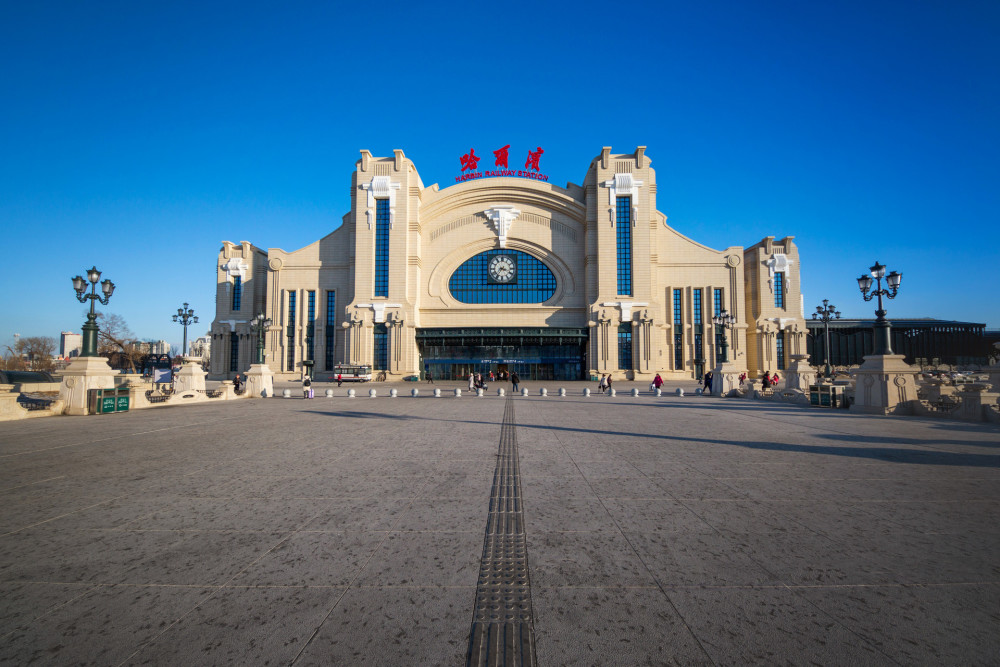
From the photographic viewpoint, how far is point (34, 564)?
3.56 meters

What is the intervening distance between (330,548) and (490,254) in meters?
54.7

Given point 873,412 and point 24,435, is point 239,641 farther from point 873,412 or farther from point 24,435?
point 873,412

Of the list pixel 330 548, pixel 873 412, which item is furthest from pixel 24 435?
pixel 873 412

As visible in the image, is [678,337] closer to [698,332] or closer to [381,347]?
[698,332]

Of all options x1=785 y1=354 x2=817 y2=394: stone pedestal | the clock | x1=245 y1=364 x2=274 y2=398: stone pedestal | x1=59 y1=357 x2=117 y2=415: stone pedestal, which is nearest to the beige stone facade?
the clock

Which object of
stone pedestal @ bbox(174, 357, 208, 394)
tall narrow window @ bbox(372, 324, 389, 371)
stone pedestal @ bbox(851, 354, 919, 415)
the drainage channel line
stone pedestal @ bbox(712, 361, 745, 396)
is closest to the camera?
the drainage channel line

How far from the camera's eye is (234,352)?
57750 millimetres

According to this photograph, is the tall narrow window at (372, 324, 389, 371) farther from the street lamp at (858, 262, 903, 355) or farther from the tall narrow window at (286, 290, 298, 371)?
the street lamp at (858, 262, 903, 355)

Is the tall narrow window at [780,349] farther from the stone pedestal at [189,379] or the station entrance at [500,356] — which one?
the stone pedestal at [189,379]

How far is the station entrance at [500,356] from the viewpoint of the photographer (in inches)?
2153

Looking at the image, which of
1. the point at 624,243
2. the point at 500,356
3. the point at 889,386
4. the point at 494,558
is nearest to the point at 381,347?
the point at 500,356

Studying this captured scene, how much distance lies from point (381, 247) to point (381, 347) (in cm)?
1152

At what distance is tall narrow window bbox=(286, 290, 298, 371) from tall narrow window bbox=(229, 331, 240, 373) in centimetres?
722

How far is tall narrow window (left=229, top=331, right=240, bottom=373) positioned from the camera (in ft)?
188
